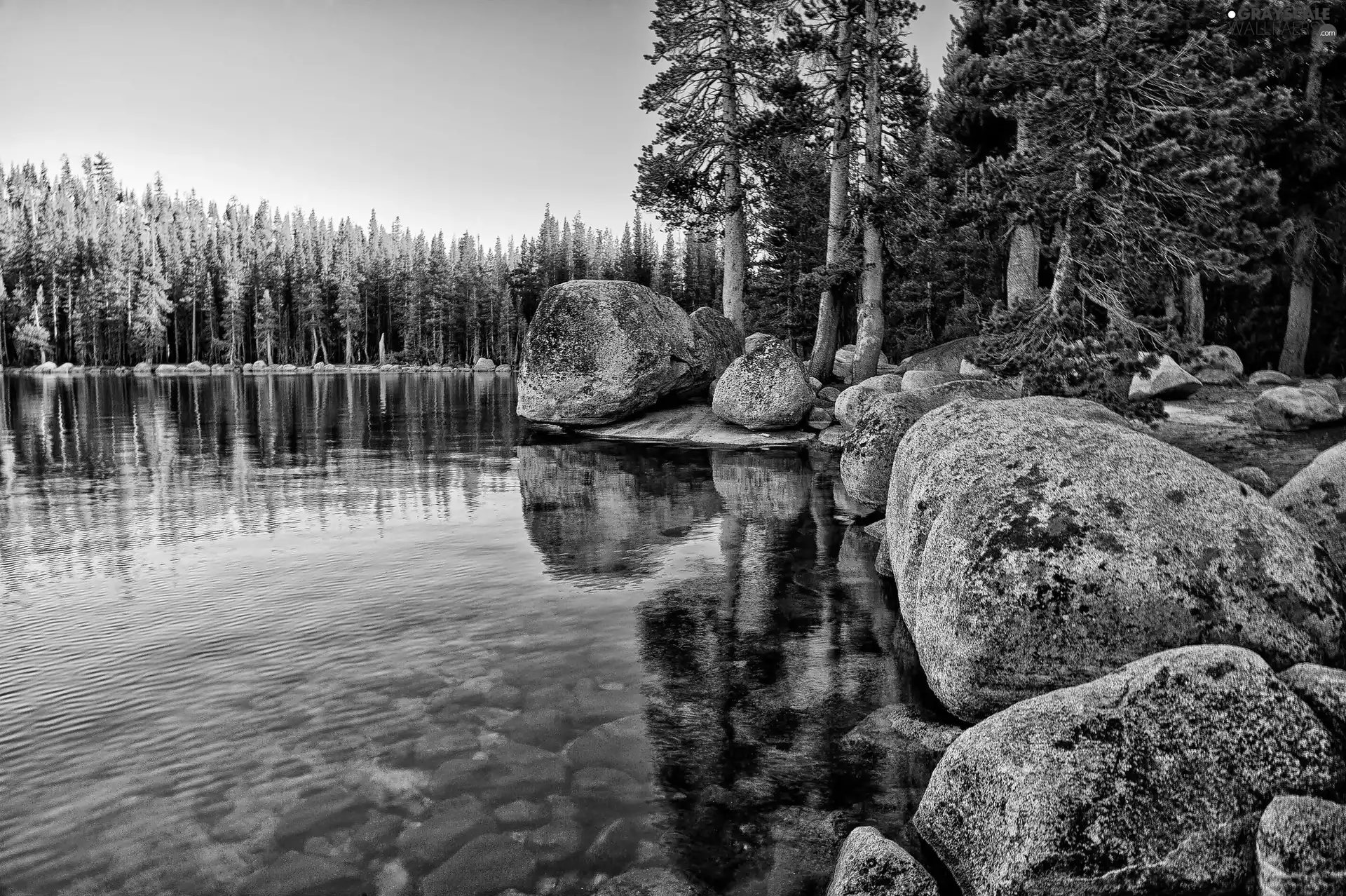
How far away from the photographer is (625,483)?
51.2ft

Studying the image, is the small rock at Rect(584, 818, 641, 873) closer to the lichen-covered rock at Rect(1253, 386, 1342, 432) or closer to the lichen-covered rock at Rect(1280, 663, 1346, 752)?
the lichen-covered rock at Rect(1280, 663, 1346, 752)

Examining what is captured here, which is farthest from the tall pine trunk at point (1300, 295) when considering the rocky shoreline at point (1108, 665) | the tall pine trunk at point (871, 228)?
the rocky shoreline at point (1108, 665)

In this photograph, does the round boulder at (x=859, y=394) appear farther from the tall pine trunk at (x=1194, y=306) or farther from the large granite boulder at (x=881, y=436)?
the tall pine trunk at (x=1194, y=306)

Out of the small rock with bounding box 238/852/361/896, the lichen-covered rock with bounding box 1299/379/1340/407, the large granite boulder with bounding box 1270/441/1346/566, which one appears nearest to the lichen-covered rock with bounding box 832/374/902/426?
the lichen-covered rock with bounding box 1299/379/1340/407

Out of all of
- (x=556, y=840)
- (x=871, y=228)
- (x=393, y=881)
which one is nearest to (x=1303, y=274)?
(x=871, y=228)

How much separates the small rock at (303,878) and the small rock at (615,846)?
46.9 inches


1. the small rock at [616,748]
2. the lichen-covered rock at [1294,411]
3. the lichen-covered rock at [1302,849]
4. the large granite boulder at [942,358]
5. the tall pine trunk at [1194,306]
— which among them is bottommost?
the small rock at [616,748]

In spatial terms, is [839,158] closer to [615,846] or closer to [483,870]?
[615,846]

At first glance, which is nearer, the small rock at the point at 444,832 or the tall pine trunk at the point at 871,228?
the small rock at the point at 444,832

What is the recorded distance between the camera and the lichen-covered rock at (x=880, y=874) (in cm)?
368

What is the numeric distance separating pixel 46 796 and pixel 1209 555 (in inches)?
283

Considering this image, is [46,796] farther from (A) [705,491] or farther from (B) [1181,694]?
(A) [705,491]

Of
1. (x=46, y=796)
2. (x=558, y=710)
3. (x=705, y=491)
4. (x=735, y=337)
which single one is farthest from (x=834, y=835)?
(x=735, y=337)

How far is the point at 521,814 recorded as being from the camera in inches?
185
